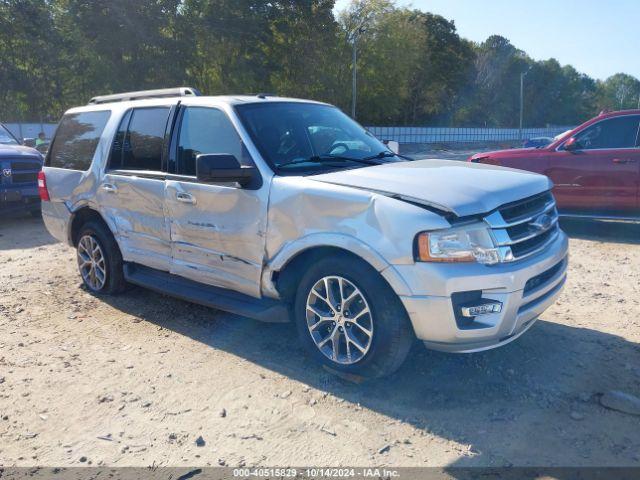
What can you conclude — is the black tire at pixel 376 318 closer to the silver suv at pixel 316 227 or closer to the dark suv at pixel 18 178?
the silver suv at pixel 316 227

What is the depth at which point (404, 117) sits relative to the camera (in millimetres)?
63531

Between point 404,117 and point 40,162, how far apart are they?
5629 centimetres

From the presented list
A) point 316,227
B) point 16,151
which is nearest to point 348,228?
point 316,227

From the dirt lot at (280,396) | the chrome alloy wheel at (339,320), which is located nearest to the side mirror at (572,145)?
the dirt lot at (280,396)

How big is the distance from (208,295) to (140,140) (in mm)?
1639

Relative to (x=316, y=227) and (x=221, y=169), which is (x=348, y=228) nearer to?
(x=316, y=227)

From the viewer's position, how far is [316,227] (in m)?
3.73

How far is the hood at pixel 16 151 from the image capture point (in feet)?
32.8

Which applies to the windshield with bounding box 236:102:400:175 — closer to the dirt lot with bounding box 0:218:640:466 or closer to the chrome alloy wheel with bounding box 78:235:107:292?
the dirt lot with bounding box 0:218:640:466

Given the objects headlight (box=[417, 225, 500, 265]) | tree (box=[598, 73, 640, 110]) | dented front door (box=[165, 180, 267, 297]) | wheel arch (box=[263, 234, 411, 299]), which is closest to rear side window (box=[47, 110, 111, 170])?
dented front door (box=[165, 180, 267, 297])

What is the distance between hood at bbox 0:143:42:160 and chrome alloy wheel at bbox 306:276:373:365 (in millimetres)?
8355

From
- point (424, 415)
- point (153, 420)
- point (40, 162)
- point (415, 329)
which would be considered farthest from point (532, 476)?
point (40, 162)

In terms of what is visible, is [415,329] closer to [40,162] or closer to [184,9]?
[40,162]

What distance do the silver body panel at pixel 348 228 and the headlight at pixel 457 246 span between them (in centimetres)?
5
